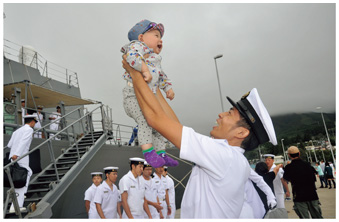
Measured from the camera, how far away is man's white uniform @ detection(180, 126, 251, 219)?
114cm

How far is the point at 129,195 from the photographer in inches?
191

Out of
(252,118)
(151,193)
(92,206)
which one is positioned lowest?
(151,193)

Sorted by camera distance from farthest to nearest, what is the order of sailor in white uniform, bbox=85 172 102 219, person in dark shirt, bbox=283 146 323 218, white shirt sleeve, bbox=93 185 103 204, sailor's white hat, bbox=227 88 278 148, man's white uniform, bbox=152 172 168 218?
man's white uniform, bbox=152 172 168 218
sailor in white uniform, bbox=85 172 102 219
white shirt sleeve, bbox=93 185 103 204
person in dark shirt, bbox=283 146 323 218
sailor's white hat, bbox=227 88 278 148

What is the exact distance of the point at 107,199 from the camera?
4.89m

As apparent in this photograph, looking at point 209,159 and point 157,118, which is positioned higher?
point 157,118

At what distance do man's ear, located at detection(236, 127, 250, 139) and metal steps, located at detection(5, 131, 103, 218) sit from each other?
408cm

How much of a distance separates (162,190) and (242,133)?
5141mm

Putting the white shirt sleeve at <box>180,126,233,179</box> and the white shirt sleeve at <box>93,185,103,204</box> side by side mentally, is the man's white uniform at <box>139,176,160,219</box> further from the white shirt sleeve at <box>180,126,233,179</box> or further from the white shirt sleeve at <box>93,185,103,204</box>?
the white shirt sleeve at <box>180,126,233,179</box>

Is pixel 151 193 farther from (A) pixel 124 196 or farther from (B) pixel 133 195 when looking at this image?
(A) pixel 124 196

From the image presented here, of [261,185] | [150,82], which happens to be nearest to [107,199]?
[261,185]

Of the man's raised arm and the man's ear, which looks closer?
the man's raised arm

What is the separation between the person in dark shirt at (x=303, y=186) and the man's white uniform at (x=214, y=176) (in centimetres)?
362

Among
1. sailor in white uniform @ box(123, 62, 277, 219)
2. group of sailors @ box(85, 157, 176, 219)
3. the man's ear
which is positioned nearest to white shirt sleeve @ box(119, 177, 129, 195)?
group of sailors @ box(85, 157, 176, 219)

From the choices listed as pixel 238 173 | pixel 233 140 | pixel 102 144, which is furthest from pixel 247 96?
pixel 102 144
